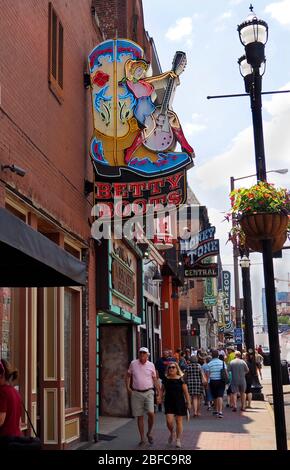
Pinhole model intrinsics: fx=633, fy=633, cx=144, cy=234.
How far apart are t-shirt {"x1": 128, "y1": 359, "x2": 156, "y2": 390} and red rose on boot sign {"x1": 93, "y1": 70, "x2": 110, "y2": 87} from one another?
18.0ft

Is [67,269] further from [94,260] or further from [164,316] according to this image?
[164,316]

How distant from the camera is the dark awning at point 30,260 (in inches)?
193

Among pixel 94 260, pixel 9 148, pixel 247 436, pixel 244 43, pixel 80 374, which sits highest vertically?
pixel 244 43

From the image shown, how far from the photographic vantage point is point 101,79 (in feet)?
40.7

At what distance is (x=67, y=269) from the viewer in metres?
6.12

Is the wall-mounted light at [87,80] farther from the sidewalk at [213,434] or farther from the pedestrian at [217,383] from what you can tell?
the pedestrian at [217,383]

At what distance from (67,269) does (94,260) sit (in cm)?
679

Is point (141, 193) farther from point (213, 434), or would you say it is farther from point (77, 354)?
point (213, 434)

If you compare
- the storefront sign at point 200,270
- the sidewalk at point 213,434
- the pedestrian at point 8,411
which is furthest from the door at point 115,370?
the storefront sign at point 200,270

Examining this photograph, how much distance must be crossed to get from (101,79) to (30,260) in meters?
7.39

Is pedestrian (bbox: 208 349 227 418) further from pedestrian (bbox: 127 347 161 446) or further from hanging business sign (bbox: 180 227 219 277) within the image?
hanging business sign (bbox: 180 227 219 277)

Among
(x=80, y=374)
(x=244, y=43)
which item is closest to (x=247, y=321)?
(x=80, y=374)

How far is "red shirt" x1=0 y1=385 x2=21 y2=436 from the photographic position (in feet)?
17.7

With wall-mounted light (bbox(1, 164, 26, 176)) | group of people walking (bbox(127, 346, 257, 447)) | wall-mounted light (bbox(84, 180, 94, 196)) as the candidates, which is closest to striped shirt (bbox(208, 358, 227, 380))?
group of people walking (bbox(127, 346, 257, 447))
